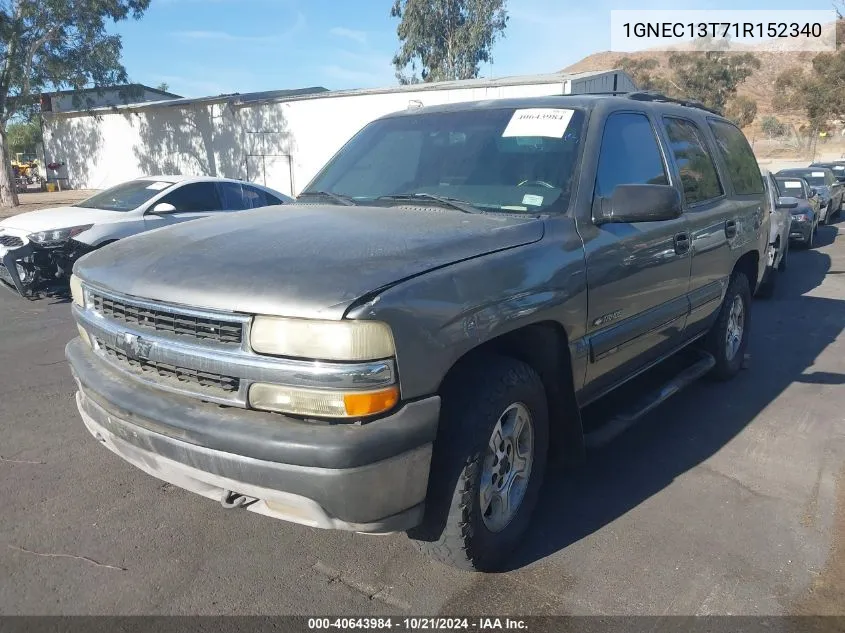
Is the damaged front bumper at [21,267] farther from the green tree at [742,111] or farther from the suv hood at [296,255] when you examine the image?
the green tree at [742,111]

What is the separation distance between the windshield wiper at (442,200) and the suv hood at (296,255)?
6 cm

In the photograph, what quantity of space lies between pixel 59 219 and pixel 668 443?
24.2 ft

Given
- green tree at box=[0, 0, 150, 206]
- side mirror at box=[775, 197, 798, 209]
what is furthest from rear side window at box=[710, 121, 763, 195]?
green tree at box=[0, 0, 150, 206]

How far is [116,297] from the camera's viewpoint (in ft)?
8.96

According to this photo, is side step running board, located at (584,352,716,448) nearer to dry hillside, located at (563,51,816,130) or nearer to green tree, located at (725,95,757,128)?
green tree, located at (725,95,757,128)

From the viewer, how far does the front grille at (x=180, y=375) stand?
242cm

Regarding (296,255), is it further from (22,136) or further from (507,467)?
(22,136)

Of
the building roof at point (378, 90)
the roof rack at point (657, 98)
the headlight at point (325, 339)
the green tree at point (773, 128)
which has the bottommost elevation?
the headlight at point (325, 339)

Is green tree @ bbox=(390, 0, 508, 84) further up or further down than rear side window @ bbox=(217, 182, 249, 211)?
further up

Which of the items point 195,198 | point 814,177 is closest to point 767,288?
point 195,198

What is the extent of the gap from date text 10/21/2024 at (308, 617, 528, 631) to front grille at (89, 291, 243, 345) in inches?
45.0

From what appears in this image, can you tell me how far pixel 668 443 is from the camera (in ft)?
14.2

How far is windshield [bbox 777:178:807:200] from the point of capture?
14157 millimetres

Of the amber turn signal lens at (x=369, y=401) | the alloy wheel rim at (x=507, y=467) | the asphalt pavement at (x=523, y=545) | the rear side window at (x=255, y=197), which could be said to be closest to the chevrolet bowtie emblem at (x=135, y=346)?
the amber turn signal lens at (x=369, y=401)
